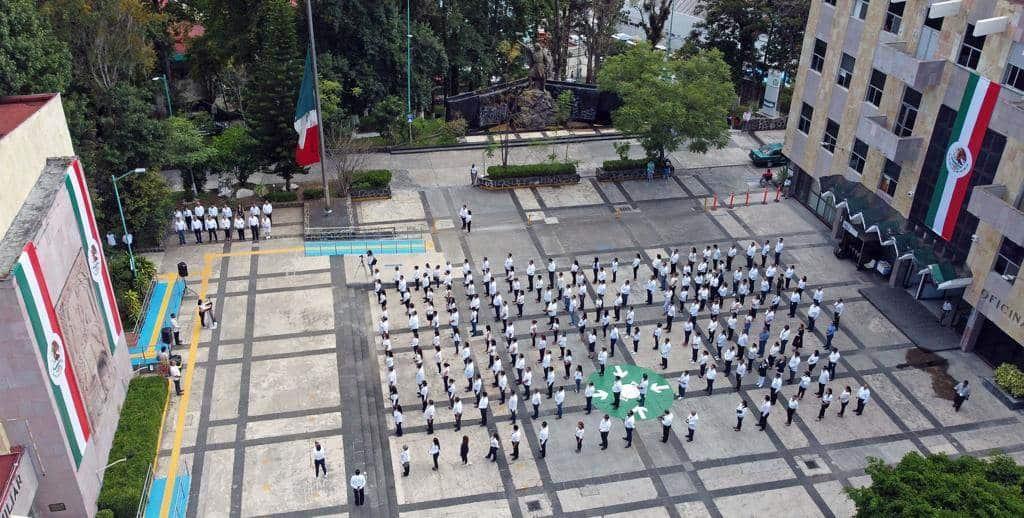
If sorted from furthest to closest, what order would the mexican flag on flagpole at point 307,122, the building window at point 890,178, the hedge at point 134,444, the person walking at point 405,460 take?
the mexican flag on flagpole at point 307,122 < the building window at point 890,178 < the person walking at point 405,460 < the hedge at point 134,444

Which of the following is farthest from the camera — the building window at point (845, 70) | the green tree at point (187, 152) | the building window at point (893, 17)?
the green tree at point (187, 152)

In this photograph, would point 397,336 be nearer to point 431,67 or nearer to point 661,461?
point 661,461

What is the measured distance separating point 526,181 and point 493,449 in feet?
61.3

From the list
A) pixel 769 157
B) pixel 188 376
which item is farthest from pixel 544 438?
pixel 769 157

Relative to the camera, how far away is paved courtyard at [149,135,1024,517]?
891 inches

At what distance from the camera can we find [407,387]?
1044 inches

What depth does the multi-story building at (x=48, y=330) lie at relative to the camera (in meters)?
18.7

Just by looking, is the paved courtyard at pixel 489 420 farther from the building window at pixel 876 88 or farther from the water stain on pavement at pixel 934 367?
the building window at pixel 876 88

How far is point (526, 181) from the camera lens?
39844 mm

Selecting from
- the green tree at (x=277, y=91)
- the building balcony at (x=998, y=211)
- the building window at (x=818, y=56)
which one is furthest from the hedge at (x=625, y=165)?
the building balcony at (x=998, y=211)

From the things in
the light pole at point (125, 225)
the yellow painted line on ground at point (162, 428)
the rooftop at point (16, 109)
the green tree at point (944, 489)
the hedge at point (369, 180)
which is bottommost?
the yellow painted line on ground at point (162, 428)

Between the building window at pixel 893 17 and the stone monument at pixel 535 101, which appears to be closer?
the building window at pixel 893 17

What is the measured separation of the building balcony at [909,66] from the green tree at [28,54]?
28132 millimetres

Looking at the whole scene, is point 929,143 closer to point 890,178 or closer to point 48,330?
point 890,178
